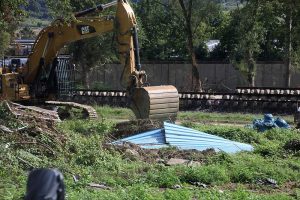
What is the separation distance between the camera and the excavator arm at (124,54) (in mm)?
18422

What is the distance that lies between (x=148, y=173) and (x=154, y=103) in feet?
25.6

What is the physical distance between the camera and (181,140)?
1516 centimetres

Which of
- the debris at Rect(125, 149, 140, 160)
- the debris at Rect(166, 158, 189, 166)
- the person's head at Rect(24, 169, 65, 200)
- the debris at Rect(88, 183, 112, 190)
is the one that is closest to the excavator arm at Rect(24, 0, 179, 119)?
the debris at Rect(125, 149, 140, 160)

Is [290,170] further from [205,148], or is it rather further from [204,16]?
[204,16]

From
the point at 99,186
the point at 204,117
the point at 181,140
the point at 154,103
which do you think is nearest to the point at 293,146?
the point at 181,140

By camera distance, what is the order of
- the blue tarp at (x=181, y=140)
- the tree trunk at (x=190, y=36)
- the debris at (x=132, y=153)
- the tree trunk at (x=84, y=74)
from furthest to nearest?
1. the tree trunk at (x=84, y=74)
2. the tree trunk at (x=190, y=36)
3. the blue tarp at (x=181, y=140)
4. the debris at (x=132, y=153)

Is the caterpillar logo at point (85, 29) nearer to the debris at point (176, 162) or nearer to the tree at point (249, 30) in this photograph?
the debris at point (176, 162)

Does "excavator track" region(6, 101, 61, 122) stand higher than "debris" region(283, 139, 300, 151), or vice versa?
"excavator track" region(6, 101, 61, 122)

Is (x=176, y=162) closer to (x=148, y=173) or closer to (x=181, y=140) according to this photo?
(x=148, y=173)

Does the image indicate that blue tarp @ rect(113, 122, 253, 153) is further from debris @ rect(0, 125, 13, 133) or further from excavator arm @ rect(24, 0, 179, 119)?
debris @ rect(0, 125, 13, 133)

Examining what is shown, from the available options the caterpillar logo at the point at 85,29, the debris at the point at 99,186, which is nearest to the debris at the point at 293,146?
the debris at the point at 99,186

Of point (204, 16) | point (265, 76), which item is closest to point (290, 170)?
point (204, 16)

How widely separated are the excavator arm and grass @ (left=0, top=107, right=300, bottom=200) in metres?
5.46

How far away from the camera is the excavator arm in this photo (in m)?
18.4
